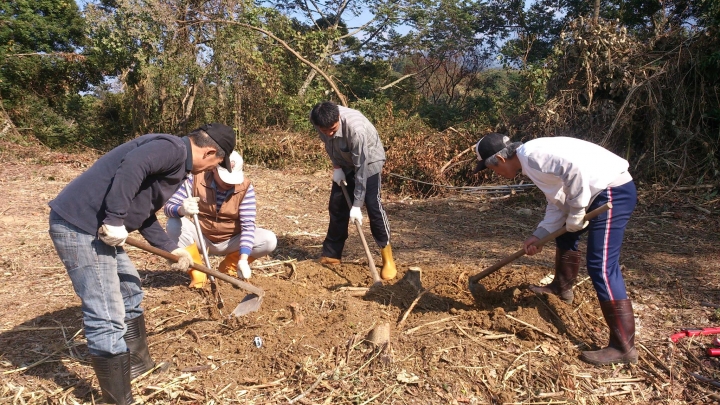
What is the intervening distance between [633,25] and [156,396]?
1134 cm

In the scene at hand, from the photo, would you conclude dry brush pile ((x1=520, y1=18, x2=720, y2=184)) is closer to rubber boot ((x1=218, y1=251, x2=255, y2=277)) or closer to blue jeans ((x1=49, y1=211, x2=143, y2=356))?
rubber boot ((x1=218, y1=251, x2=255, y2=277))

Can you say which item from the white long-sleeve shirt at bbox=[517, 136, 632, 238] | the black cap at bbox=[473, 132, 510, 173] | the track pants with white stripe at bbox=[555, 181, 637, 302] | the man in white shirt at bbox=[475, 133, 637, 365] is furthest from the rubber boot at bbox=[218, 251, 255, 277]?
the track pants with white stripe at bbox=[555, 181, 637, 302]

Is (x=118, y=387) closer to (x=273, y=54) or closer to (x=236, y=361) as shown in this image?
(x=236, y=361)

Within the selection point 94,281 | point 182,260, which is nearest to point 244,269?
point 182,260

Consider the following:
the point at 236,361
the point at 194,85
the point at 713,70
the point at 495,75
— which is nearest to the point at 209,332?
the point at 236,361

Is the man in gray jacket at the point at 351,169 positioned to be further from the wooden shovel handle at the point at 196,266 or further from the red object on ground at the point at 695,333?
the red object on ground at the point at 695,333

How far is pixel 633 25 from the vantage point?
10680 mm

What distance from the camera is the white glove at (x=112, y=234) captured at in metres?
2.58

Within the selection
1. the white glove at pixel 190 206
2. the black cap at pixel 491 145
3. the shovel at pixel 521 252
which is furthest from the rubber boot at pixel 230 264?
the black cap at pixel 491 145

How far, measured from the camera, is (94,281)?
8.84 feet

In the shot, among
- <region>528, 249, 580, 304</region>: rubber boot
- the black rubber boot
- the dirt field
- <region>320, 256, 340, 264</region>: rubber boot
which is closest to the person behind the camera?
the dirt field

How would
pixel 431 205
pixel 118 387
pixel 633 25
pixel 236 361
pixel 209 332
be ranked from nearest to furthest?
pixel 118 387 < pixel 236 361 < pixel 209 332 < pixel 431 205 < pixel 633 25

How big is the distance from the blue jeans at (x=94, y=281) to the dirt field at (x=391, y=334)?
1.69 feet

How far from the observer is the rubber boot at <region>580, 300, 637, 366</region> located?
3129 mm
